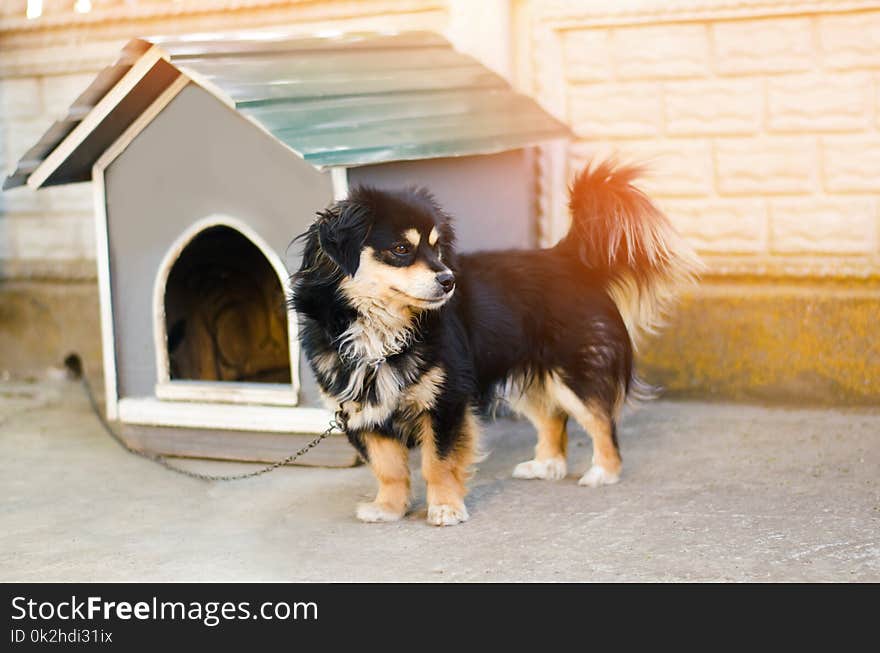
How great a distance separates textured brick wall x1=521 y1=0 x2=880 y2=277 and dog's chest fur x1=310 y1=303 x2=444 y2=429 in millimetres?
2386

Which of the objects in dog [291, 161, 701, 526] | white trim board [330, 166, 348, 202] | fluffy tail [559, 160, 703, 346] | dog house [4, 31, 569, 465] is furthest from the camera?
dog house [4, 31, 569, 465]

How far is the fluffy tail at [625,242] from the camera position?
16.8ft

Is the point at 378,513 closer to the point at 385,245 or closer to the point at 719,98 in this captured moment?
the point at 385,245

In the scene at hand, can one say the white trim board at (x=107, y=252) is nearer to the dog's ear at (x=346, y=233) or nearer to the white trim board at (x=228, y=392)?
the white trim board at (x=228, y=392)

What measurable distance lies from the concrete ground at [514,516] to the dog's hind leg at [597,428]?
0.09 m

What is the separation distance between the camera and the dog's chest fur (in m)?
4.59

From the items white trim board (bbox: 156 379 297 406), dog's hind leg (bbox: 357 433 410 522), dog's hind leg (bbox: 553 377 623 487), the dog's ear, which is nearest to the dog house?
white trim board (bbox: 156 379 297 406)

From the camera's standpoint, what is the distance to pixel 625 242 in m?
5.16

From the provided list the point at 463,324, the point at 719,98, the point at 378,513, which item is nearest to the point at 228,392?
the point at 378,513

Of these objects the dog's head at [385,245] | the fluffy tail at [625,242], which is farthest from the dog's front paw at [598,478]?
the dog's head at [385,245]

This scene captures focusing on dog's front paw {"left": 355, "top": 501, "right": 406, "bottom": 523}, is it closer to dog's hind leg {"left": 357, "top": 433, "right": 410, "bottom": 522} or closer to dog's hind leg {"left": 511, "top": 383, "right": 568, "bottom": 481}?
dog's hind leg {"left": 357, "top": 433, "right": 410, "bottom": 522}

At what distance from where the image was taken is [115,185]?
233 inches

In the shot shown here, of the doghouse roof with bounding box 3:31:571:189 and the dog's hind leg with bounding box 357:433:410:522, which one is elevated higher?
the doghouse roof with bounding box 3:31:571:189

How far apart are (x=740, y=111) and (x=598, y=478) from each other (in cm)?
226
